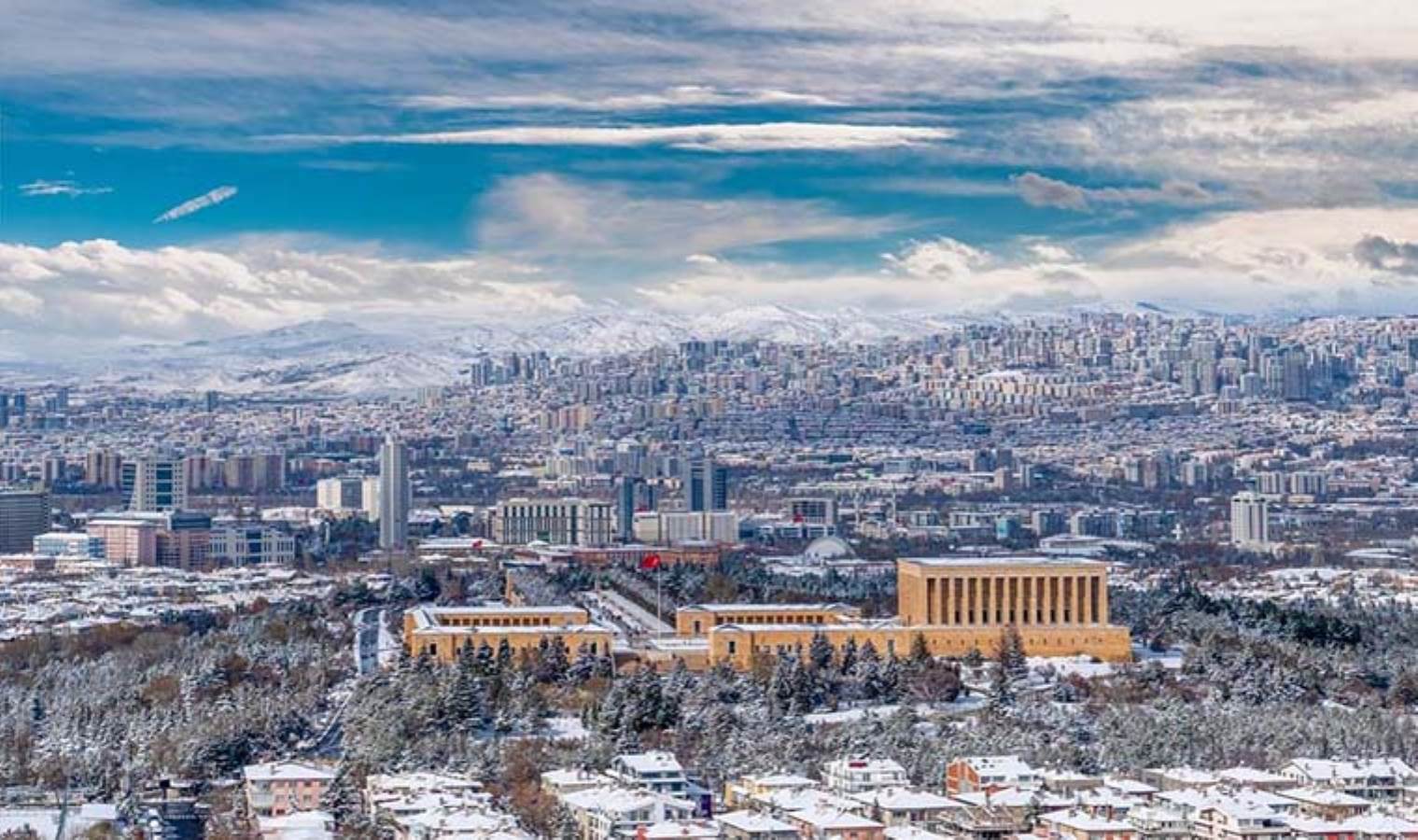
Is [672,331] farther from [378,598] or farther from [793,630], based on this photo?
[793,630]

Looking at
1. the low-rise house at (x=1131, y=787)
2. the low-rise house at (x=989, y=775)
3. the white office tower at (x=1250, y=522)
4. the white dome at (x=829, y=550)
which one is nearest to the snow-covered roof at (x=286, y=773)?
the low-rise house at (x=989, y=775)

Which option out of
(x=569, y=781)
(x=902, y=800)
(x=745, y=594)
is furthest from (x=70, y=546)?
(x=902, y=800)

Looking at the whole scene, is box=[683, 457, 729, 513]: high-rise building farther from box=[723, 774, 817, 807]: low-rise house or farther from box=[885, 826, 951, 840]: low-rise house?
Result: box=[885, 826, 951, 840]: low-rise house

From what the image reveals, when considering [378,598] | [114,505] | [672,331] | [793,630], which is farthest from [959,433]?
[793,630]

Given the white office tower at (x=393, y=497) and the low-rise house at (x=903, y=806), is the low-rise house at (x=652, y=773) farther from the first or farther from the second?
the white office tower at (x=393, y=497)

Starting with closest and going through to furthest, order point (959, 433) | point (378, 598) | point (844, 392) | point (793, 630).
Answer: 1. point (793, 630)
2. point (378, 598)
3. point (959, 433)
4. point (844, 392)

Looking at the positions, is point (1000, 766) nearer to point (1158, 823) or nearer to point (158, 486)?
point (1158, 823)
